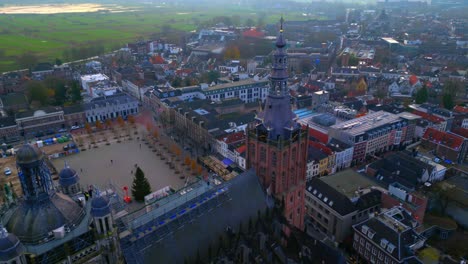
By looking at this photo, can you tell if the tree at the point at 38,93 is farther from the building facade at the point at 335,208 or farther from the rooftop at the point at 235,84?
the building facade at the point at 335,208

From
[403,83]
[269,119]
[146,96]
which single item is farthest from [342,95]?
[269,119]

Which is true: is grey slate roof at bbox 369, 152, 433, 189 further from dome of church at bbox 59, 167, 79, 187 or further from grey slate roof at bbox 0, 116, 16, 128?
grey slate roof at bbox 0, 116, 16, 128

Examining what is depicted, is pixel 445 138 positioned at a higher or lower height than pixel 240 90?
lower

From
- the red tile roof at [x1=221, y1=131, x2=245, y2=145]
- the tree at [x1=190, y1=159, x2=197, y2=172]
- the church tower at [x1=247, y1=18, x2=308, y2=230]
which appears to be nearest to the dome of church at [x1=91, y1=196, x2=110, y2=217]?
the church tower at [x1=247, y1=18, x2=308, y2=230]

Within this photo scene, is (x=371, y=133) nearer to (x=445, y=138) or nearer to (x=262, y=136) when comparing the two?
(x=445, y=138)

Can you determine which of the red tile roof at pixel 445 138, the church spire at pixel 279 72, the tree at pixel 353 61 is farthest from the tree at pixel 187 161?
the tree at pixel 353 61

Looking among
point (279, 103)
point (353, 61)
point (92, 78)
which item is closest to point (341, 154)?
point (279, 103)

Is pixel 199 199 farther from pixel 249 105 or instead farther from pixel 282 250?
pixel 249 105
